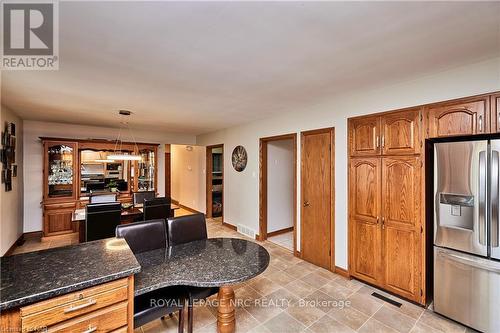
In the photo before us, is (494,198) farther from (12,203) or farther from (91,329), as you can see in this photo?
(12,203)

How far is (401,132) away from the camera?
2.55 m

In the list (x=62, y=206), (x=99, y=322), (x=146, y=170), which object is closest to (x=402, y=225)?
(x=99, y=322)

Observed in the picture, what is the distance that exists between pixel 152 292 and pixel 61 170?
448 centimetres

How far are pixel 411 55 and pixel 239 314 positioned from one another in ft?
9.29

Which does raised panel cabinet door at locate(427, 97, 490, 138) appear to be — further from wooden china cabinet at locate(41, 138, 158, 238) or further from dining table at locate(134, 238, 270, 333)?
wooden china cabinet at locate(41, 138, 158, 238)

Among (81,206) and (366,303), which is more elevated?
(81,206)

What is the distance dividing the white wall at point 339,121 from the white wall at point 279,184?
0.94ft

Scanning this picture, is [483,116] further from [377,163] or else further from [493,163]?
[377,163]

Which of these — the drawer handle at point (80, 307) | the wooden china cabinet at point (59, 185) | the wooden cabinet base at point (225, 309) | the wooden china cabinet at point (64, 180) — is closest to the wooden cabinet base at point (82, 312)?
the drawer handle at point (80, 307)

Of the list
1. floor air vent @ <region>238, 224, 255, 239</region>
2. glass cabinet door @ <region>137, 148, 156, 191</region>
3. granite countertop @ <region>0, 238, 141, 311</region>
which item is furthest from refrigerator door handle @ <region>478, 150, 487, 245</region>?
glass cabinet door @ <region>137, 148, 156, 191</region>

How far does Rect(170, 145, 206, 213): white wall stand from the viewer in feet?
21.7

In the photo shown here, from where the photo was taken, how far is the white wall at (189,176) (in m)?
6.62

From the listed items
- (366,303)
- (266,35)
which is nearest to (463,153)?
(366,303)

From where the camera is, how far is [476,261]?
204cm
